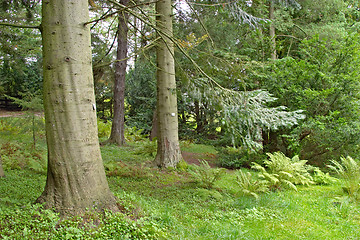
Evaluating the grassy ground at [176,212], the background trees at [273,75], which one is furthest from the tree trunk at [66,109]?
the background trees at [273,75]

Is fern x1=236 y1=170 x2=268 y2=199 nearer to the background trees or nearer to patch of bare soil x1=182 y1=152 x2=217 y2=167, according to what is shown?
the background trees

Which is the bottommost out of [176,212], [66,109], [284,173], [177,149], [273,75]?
[176,212]

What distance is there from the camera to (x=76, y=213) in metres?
3.18

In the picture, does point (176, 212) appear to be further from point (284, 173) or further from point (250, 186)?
point (284, 173)

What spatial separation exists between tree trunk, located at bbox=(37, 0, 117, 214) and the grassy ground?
239 millimetres

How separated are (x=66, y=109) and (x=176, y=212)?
2341 mm

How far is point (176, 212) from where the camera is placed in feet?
13.9

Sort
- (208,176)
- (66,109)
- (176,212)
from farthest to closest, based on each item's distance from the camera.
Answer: (208,176), (176,212), (66,109)

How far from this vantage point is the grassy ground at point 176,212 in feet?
9.85

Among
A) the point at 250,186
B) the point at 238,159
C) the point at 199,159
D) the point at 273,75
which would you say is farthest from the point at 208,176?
the point at 273,75

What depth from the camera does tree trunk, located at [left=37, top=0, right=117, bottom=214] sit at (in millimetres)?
3217

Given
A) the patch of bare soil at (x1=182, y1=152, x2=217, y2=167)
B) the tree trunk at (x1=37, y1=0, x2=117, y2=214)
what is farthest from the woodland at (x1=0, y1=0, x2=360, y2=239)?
the patch of bare soil at (x1=182, y1=152, x2=217, y2=167)

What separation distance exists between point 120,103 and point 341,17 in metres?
11.3

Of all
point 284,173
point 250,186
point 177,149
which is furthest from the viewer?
point 177,149
